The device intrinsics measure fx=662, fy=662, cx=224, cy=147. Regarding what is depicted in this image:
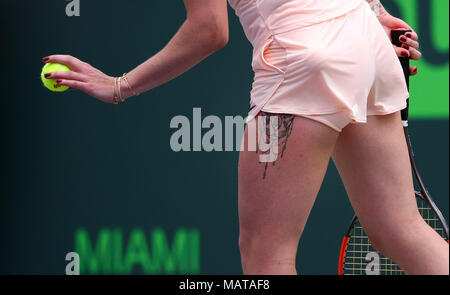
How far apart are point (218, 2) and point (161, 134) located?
2.14 meters

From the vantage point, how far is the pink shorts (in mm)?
1256

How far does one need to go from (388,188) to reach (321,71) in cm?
31

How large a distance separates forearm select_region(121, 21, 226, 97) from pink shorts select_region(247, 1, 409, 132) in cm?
11

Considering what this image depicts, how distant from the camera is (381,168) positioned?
4.54 ft

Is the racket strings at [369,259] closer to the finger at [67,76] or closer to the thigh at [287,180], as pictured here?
the thigh at [287,180]

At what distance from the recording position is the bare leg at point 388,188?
136 cm

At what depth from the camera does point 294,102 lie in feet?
4.18

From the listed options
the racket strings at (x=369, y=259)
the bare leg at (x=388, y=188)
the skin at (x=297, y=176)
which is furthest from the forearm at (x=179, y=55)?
the racket strings at (x=369, y=259)

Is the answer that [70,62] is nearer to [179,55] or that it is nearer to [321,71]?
[179,55]

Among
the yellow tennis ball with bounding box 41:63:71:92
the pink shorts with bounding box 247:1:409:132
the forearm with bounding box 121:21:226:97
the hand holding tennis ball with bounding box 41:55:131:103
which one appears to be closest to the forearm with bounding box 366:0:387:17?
the pink shorts with bounding box 247:1:409:132

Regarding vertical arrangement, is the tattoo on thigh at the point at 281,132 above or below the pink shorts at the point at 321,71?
below
